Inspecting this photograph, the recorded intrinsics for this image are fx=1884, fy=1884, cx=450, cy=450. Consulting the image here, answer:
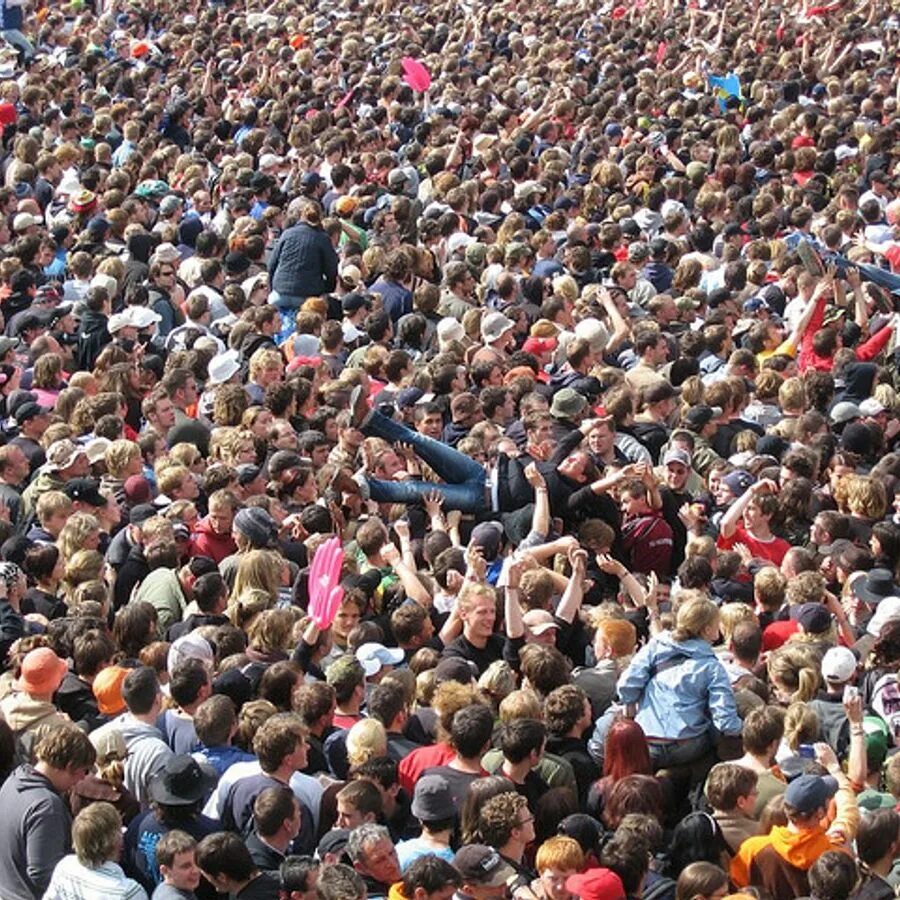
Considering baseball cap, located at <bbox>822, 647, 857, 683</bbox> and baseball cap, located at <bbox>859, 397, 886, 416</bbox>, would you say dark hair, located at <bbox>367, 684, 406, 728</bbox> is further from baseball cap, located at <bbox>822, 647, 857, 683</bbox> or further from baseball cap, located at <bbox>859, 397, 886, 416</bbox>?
baseball cap, located at <bbox>859, 397, 886, 416</bbox>

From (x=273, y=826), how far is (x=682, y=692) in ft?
6.73

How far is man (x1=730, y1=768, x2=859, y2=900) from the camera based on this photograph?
6996mm

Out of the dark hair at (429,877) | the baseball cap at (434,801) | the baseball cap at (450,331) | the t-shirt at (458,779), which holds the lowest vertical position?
the baseball cap at (450,331)

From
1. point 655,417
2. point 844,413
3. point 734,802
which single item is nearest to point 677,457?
point 655,417

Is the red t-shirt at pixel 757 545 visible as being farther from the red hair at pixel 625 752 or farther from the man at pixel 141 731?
the man at pixel 141 731

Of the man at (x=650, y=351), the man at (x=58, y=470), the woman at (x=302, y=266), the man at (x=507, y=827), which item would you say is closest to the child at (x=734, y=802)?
the man at (x=507, y=827)

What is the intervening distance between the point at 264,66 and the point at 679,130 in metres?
5.90

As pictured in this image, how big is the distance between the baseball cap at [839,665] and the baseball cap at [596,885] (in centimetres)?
189

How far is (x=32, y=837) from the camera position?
7137 mm

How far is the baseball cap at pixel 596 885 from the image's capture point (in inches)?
261

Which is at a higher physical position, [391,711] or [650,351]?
[391,711]

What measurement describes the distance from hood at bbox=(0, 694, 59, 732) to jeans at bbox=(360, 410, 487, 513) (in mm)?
2961

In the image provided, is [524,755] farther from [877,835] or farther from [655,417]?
[655,417]

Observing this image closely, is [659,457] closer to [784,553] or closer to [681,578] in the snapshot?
[784,553]
